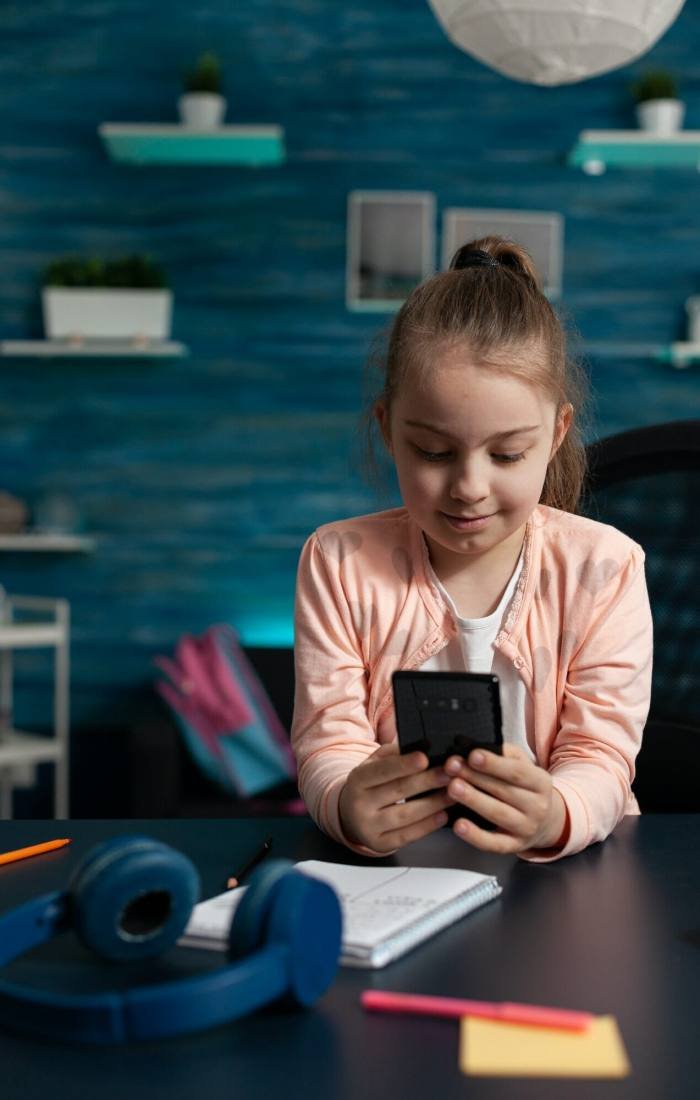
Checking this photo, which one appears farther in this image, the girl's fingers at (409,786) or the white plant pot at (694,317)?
the white plant pot at (694,317)

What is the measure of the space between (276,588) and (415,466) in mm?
2572

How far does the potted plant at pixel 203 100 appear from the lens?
335cm

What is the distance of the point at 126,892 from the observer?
62cm

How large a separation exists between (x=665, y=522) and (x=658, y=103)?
2393 millimetres

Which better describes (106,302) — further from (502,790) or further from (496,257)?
(502,790)

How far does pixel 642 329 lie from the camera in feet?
11.6

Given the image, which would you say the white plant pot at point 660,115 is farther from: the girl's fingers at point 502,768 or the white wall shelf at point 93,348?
the girl's fingers at point 502,768

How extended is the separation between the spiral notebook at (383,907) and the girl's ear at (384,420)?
451 mm

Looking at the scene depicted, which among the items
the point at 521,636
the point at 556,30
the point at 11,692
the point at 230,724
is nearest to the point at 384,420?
the point at 521,636

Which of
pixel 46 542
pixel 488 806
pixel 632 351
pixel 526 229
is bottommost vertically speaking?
pixel 46 542

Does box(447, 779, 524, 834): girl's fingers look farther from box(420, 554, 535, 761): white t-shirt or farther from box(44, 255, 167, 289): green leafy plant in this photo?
box(44, 255, 167, 289): green leafy plant

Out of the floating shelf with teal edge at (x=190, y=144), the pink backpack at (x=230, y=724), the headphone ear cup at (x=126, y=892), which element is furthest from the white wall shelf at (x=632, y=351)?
the headphone ear cup at (x=126, y=892)

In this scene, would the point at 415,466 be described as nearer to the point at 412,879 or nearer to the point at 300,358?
the point at 412,879

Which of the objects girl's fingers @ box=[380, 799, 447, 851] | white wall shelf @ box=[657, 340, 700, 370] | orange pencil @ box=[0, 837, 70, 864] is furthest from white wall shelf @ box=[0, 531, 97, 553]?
girl's fingers @ box=[380, 799, 447, 851]
